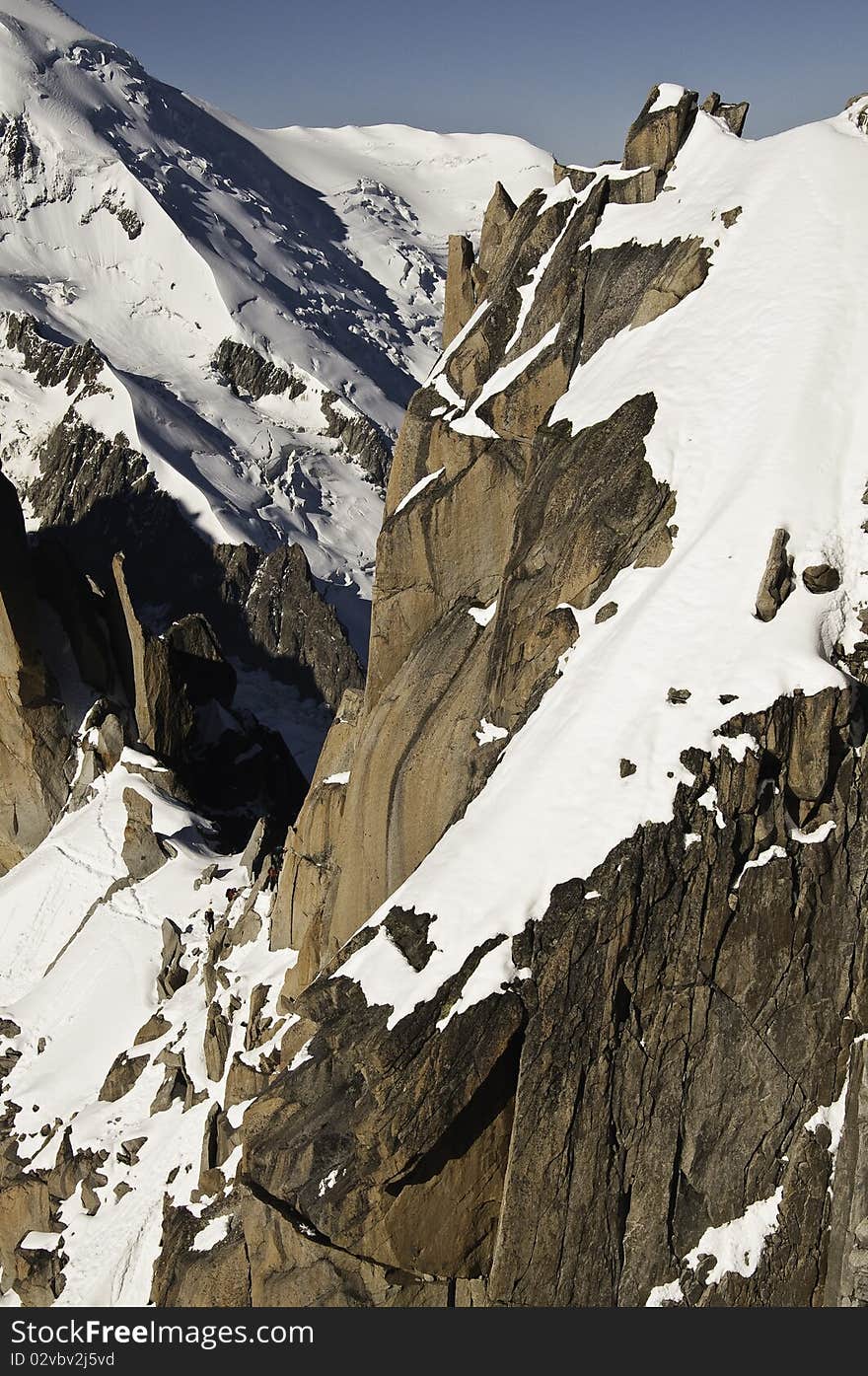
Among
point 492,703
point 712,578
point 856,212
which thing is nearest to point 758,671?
point 712,578

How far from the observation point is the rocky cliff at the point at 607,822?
2442 centimetres

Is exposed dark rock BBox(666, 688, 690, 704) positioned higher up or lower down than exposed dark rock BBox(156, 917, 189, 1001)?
lower down

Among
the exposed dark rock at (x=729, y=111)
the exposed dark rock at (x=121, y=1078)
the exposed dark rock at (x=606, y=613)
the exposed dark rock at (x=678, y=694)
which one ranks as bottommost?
the exposed dark rock at (x=121, y=1078)

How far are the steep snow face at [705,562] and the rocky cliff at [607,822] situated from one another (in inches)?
3.5

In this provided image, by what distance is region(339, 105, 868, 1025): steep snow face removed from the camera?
25.7m

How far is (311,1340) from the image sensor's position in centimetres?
2408

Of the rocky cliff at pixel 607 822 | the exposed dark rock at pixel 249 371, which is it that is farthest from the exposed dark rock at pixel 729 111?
the exposed dark rock at pixel 249 371

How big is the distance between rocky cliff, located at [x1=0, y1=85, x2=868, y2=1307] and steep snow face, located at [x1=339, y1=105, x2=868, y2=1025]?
88 millimetres

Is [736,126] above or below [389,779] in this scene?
above

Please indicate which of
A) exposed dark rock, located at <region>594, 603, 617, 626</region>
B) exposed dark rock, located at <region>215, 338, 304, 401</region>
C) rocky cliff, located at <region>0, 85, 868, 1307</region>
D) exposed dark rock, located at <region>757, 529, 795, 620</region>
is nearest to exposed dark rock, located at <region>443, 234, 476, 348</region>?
rocky cliff, located at <region>0, 85, 868, 1307</region>

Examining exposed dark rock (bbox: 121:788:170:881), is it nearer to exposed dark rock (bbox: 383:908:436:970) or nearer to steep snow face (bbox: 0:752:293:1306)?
steep snow face (bbox: 0:752:293:1306)

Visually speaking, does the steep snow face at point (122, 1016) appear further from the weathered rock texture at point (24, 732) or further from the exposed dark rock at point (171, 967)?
the weathered rock texture at point (24, 732)

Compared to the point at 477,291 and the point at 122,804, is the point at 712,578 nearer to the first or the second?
the point at 477,291

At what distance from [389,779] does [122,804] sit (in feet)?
106
